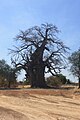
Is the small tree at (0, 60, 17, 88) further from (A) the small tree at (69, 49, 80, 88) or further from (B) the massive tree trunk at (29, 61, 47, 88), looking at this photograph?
(A) the small tree at (69, 49, 80, 88)

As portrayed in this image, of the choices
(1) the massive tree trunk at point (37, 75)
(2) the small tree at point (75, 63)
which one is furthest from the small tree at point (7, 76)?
(2) the small tree at point (75, 63)

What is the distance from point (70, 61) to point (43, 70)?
10.8m

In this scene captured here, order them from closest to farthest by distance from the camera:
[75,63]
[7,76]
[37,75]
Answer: [37,75] < [75,63] < [7,76]

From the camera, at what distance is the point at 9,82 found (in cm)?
7262

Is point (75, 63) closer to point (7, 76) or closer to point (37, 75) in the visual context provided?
point (37, 75)

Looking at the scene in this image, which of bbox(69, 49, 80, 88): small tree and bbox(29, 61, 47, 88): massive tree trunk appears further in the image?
bbox(69, 49, 80, 88): small tree

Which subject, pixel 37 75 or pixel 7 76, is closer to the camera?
pixel 37 75

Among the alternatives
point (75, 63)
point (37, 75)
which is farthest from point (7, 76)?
point (75, 63)

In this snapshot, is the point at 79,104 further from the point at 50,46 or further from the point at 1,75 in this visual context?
the point at 1,75

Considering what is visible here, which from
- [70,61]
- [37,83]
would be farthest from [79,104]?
[70,61]

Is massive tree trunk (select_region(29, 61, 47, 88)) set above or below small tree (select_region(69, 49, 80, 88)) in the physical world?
below

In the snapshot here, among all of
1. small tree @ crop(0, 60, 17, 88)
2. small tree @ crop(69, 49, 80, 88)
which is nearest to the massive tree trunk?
small tree @ crop(0, 60, 17, 88)

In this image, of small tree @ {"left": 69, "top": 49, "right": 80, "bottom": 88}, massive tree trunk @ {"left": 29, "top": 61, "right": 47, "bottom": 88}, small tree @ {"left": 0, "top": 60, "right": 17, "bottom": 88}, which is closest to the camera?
massive tree trunk @ {"left": 29, "top": 61, "right": 47, "bottom": 88}

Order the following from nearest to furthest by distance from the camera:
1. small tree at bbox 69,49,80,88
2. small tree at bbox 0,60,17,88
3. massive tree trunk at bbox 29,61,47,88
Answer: massive tree trunk at bbox 29,61,47,88
small tree at bbox 69,49,80,88
small tree at bbox 0,60,17,88
